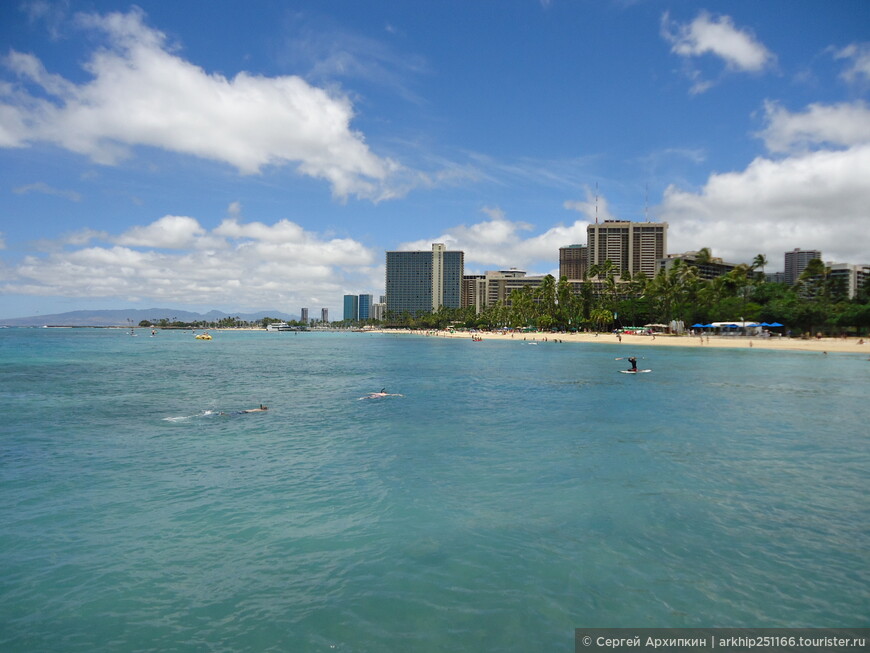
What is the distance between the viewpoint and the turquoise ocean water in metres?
7.43

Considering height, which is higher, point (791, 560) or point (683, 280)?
point (683, 280)

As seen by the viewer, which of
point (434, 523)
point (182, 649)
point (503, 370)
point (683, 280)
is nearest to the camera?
point (182, 649)

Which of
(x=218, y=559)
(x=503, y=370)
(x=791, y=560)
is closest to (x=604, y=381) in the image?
(x=503, y=370)

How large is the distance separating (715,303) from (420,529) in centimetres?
12357

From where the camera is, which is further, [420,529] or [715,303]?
[715,303]

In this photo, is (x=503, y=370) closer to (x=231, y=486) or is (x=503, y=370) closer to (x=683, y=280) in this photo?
(x=231, y=486)

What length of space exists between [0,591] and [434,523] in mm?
7463

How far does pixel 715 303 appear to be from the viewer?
116250 mm

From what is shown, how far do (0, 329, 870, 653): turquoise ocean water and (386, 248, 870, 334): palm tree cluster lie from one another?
294 ft

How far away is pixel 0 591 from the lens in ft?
27.2

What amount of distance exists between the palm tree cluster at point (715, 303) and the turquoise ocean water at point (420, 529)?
8969 centimetres

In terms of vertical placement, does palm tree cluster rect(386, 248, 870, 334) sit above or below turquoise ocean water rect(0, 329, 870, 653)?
above

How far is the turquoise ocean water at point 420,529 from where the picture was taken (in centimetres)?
743

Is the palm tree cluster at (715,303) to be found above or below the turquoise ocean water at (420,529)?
above
